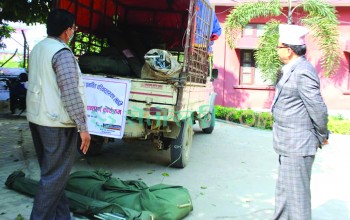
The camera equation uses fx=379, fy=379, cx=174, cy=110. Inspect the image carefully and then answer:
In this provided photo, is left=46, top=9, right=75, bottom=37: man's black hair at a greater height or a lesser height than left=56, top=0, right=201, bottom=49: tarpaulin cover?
lesser

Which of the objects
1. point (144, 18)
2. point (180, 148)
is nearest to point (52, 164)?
point (180, 148)

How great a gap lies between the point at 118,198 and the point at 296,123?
1899 millimetres

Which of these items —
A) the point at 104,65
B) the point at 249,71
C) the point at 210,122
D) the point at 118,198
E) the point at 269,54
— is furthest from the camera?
the point at 249,71

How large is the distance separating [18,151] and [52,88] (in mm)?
3896

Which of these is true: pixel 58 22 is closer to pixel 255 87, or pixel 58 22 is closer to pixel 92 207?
pixel 92 207

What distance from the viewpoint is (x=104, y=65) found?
5449mm

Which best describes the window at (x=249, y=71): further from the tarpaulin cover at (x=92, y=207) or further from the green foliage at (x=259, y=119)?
the tarpaulin cover at (x=92, y=207)

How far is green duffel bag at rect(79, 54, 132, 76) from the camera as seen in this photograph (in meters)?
5.45

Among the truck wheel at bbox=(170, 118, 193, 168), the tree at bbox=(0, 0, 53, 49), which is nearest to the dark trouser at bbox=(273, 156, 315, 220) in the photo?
the truck wheel at bbox=(170, 118, 193, 168)

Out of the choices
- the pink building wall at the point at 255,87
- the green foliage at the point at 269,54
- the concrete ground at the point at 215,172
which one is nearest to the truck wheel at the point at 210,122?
the concrete ground at the point at 215,172

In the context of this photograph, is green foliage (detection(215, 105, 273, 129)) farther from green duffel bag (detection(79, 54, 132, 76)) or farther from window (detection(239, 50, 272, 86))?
green duffel bag (detection(79, 54, 132, 76))

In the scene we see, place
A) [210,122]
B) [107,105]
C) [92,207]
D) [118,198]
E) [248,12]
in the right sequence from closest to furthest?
[92,207]
[118,198]
[107,105]
[210,122]
[248,12]

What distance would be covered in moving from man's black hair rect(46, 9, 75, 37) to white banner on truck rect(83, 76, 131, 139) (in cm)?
189

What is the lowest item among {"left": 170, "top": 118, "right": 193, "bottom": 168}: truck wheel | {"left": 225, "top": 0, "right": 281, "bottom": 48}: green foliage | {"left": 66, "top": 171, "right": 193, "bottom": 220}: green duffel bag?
{"left": 66, "top": 171, "right": 193, "bottom": 220}: green duffel bag
